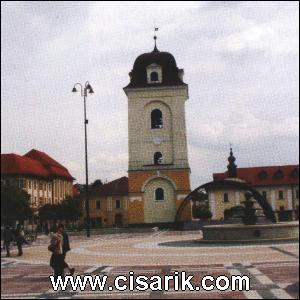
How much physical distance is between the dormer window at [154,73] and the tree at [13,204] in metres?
18.9

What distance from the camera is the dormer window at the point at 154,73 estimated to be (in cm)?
6005

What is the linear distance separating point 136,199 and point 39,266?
39.3m

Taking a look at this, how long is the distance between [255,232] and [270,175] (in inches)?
2244

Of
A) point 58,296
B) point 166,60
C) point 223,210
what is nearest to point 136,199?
point 166,60

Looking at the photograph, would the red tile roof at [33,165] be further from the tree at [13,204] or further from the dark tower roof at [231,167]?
the dark tower roof at [231,167]

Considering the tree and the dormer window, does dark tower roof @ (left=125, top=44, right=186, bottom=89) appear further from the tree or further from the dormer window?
the tree

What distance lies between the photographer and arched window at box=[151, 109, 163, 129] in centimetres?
5972

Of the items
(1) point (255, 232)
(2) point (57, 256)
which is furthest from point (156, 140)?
(2) point (57, 256)

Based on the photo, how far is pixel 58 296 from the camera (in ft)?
38.1

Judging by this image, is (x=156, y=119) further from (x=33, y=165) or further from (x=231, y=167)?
(x=33, y=165)

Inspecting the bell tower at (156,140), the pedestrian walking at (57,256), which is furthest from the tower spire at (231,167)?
the pedestrian walking at (57,256)

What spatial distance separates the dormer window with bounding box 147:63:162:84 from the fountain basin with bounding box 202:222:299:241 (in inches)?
A: 1392

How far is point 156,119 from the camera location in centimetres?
6025

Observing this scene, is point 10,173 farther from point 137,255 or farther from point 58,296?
point 58,296
